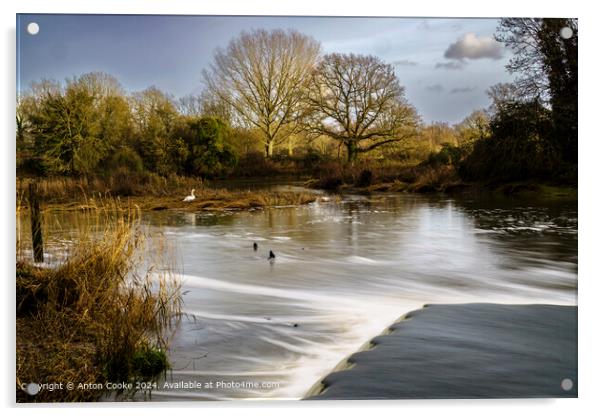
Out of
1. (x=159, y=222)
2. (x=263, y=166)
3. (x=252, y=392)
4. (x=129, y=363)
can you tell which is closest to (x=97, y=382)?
(x=129, y=363)

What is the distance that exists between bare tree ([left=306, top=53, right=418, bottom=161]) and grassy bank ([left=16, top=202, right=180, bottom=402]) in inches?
62.0

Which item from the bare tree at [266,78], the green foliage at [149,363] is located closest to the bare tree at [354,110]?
the bare tree at [266,78]

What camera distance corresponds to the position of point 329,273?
4.35 meters

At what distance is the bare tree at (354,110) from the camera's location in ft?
14.9

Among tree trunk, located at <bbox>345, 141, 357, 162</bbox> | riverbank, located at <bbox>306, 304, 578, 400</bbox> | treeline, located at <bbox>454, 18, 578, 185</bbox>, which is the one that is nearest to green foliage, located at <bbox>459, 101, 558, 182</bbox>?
treeline, located at <bbox>454, 18, 578, 185</bbox>

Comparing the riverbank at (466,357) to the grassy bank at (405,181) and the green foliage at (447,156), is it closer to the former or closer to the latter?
the grassy bank at (405,181)

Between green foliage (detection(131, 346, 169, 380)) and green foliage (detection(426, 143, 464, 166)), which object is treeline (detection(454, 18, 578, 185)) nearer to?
green foliage (detection(426, 143, 464, 166))

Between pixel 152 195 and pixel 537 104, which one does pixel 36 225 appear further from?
pixel 537 104

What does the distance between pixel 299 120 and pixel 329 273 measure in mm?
1154

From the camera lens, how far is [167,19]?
426 centimetres

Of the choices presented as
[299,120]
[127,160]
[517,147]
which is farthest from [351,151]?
[127,160]

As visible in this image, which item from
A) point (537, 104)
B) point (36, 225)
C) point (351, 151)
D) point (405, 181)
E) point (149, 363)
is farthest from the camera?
point (405, 181)

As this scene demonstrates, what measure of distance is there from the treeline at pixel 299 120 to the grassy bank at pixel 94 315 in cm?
63

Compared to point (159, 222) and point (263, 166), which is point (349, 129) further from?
point (159, 222)
